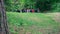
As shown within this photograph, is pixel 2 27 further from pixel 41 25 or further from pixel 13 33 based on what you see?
pixel 41 25

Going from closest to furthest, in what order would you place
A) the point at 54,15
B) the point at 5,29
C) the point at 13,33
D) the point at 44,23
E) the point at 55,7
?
the point at 5,29, the point at 55,7, the point at 13,33, the point at 44,23, the point at 54,15

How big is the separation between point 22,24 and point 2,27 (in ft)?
17.7

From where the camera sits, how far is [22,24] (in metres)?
12.5

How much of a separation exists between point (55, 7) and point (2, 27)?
10.4 feet

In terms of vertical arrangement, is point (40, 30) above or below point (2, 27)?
below

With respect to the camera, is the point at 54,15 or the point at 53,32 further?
the point at 54,15

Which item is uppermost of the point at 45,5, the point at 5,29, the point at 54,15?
the point at 45,5

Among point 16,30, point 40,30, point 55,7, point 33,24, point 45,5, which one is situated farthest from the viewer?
point 33,24

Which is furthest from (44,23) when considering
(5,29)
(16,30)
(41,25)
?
(5,29)

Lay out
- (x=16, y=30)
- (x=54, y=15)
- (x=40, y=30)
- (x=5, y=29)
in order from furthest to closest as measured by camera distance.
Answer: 1. (x=54, y=15)
2. (x=40, y=30)
3. (x=16, y=30)
4. (x=5, y=29)

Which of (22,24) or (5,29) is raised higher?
(5,29)

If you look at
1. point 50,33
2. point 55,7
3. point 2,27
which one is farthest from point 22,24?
point 2,27

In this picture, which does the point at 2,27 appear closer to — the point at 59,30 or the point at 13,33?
the point at 13,33

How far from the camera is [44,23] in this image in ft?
46.1
